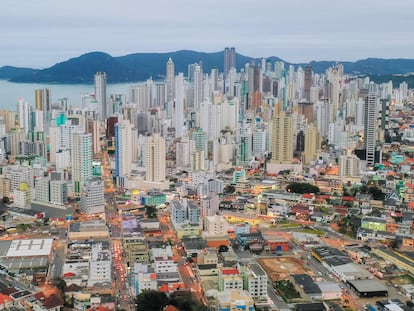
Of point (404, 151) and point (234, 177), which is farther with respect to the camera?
point (404, 151)

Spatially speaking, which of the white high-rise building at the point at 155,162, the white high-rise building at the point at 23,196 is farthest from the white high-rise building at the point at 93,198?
the white high-rise building at the point at 155,162

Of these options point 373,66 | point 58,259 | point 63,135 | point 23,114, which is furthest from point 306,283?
point 373,66

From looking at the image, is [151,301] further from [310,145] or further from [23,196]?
[310,145]

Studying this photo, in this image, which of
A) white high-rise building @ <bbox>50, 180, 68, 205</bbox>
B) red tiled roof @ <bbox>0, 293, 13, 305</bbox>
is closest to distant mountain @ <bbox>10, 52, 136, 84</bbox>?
white high-rise building @ <bbox>50, 180, 68, 205</bbox>

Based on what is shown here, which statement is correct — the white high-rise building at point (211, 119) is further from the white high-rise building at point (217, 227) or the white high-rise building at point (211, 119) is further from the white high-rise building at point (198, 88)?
the white high-rise building at point (217, 227)

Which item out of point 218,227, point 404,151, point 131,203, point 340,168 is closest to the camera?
point 218,227

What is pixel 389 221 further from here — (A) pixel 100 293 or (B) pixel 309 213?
(A) pixel 100 293

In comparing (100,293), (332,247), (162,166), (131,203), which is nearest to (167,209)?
(131,203)
